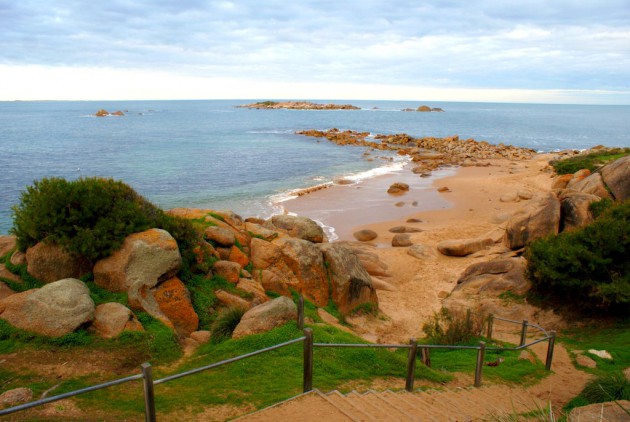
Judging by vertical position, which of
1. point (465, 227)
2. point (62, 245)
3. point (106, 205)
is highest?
point (106, 205)

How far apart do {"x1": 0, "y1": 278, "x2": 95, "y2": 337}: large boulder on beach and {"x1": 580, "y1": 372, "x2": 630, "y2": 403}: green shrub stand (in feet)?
35.4

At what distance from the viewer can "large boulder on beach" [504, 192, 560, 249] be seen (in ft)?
69.4

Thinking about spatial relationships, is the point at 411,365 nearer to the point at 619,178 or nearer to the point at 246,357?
the point at 246,357

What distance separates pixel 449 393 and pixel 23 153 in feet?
229

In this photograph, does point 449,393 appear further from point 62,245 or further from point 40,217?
point 40,217

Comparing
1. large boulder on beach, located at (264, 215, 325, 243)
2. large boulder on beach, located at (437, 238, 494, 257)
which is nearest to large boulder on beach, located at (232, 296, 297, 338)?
large boulder on beach, located at (264, 215, 325, 243)

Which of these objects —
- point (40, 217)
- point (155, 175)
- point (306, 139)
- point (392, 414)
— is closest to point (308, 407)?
point (392, 414)

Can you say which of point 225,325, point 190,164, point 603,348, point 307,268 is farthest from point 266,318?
point 190,164

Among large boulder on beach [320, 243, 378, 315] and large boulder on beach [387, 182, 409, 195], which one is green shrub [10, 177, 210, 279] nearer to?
large boulder on beach [320, 243, 378, 315]

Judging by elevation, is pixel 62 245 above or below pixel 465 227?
above

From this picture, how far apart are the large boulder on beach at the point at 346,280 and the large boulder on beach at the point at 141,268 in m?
6.21

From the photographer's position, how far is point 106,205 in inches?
476

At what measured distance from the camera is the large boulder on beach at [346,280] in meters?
16.2

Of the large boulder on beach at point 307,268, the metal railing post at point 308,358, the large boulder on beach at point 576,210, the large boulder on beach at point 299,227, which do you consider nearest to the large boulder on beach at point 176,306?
the large boulder on beach at point 307,268
